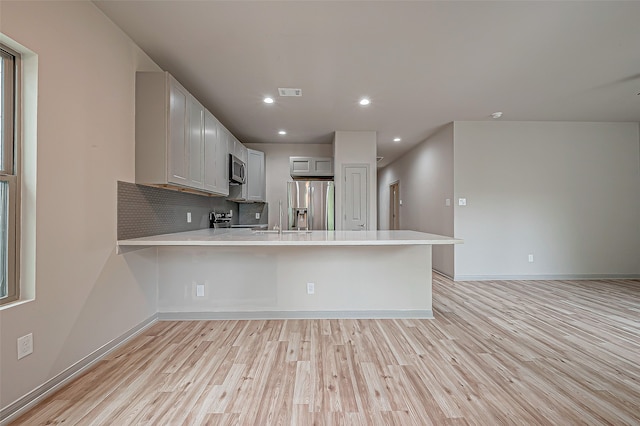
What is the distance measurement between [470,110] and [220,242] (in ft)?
12.8

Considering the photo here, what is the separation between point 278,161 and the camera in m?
5.98

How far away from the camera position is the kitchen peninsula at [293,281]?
9.72ft

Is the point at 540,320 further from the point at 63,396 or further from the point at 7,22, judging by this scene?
the point at 7,22

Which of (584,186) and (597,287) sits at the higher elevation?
(584,186)

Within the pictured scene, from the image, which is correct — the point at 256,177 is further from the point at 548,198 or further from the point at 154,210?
the point at 548,198

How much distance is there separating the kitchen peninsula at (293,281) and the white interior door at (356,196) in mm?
2192

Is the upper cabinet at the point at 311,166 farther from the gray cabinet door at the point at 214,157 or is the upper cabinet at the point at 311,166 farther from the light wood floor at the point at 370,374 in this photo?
the light wood floor at the point at 370,374

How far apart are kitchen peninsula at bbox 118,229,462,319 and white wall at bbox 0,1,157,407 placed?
0.52 meters

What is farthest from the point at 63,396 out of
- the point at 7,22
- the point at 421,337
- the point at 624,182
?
the point at 624,182

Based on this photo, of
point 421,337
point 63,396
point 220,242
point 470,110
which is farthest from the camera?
point 470,110

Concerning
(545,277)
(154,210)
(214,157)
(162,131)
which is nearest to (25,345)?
(154,210)

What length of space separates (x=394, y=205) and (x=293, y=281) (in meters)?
6.18

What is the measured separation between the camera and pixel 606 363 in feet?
7.01

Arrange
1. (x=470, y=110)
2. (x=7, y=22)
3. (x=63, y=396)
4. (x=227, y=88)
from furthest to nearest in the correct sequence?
(x=470, y=110) < (x=227, y=88) < (x=63, y=396) < (x=7, y=22)
